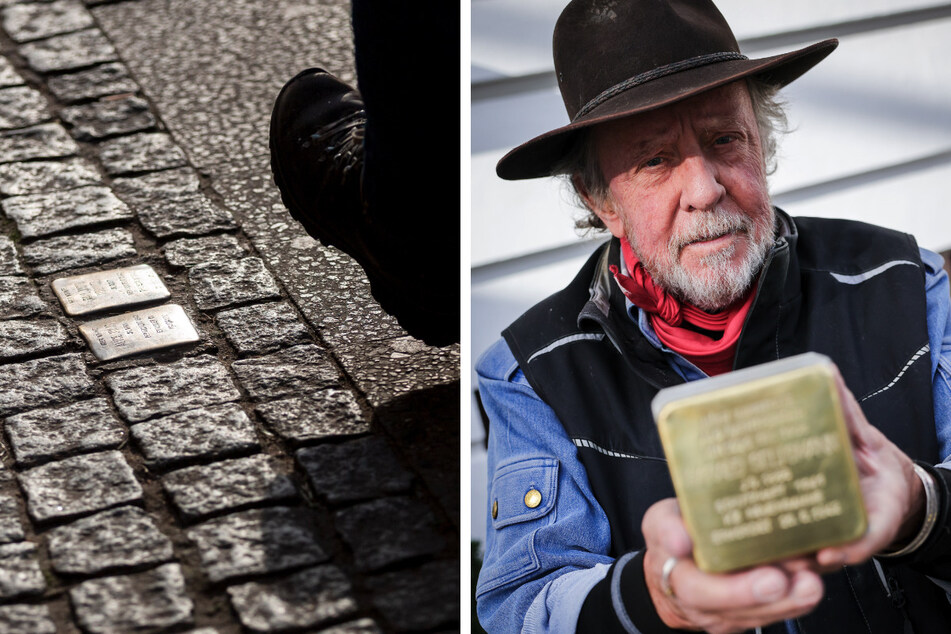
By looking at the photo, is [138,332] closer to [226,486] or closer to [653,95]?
[226,486]

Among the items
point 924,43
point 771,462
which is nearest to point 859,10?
point 924,43

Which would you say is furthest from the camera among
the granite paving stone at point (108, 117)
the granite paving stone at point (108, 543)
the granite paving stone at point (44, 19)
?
the granite paving stone at point (44, 19)

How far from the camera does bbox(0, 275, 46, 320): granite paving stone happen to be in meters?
2.79

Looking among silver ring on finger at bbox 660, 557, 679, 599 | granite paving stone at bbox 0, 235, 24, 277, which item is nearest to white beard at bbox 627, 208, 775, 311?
silver ring on finger at bbox 660, 557, 679, 599

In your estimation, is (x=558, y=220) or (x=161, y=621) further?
(x=558, y=220)

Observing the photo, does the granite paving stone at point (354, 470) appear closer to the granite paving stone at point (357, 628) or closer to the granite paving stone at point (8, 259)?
the granite paving stone at point (357, 628)

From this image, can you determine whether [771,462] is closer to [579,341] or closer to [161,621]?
[579,341]

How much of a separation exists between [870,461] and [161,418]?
155cm

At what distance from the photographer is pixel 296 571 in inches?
83.3

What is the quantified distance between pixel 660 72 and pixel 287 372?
1.19 meters

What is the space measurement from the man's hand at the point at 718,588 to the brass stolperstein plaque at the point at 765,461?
0.11ft

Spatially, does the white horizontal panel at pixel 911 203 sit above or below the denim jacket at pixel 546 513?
above

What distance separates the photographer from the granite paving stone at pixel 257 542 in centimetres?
212

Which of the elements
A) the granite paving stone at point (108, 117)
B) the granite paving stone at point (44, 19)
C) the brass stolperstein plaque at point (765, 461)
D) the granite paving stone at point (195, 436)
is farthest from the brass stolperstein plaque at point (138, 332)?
the granite paving stone at point (44, 19)
